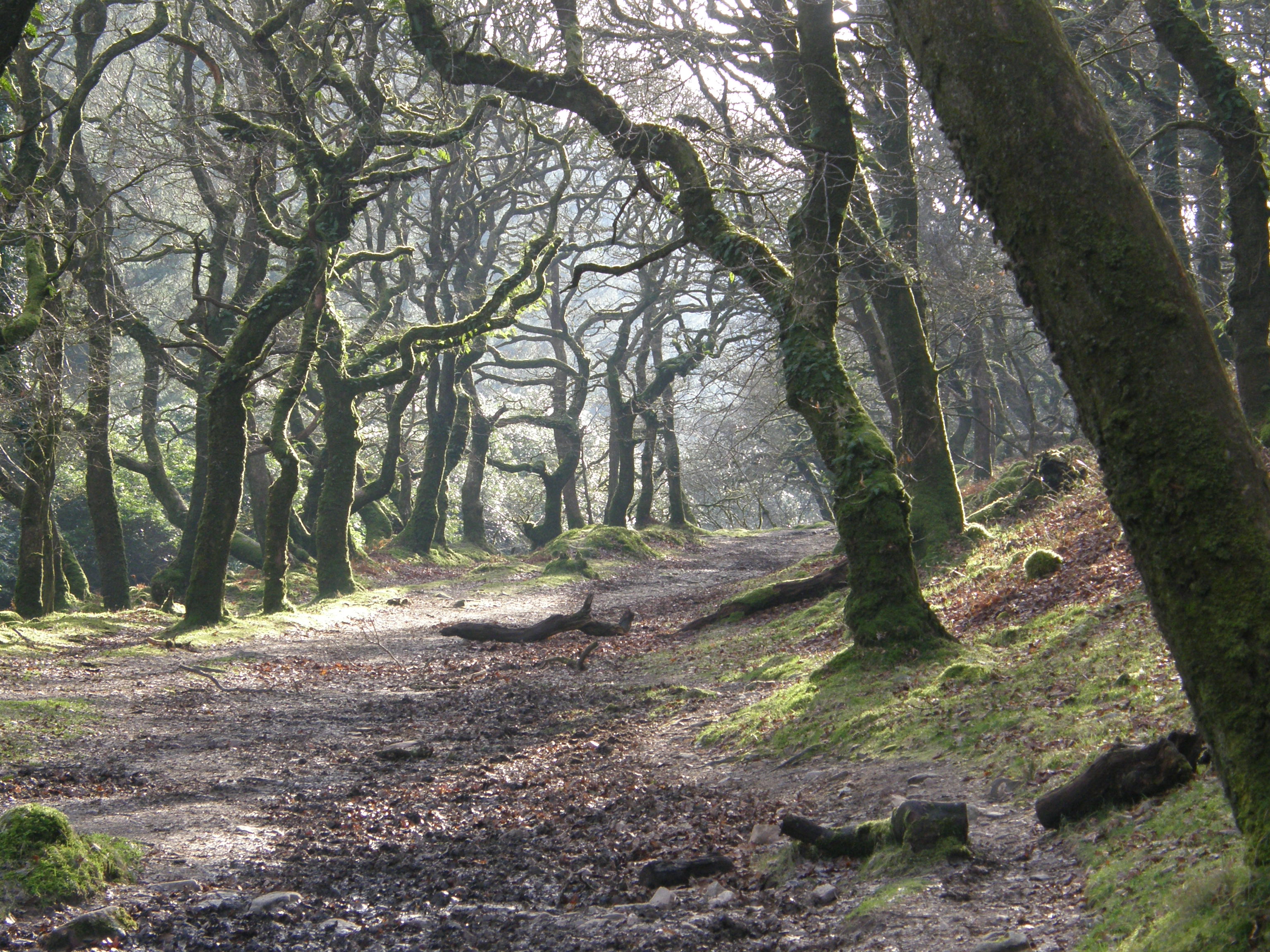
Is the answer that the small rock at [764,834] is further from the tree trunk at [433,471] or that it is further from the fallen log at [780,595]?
the tree trunk at [433,471]

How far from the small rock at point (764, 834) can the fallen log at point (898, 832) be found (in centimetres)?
22

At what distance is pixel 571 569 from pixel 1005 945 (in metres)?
21.2

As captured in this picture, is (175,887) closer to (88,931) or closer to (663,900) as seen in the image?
(88,931)

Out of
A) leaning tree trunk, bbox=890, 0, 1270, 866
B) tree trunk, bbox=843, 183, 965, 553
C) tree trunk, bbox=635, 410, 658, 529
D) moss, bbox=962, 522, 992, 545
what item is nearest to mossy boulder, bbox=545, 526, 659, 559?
tree trunk, bbox=635, 410, 658, 529

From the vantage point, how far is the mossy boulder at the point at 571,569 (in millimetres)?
23781

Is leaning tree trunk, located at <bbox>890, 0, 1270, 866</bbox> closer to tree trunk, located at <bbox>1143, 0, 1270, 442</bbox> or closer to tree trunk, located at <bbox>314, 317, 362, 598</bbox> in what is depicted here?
tree trunk, located at <bbox>1143, 0, 1270, 442</bbox>

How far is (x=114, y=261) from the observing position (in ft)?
59.3

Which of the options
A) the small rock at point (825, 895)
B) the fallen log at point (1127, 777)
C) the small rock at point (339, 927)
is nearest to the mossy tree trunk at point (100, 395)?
the small rock at point (339, 927)

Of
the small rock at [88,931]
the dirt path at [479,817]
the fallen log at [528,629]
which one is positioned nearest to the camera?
the small rock at [88,931]

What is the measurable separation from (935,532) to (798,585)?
212cm

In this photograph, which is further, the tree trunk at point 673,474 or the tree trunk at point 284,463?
the tree trunk at point 673,474

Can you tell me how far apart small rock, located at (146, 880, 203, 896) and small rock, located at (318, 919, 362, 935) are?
0.72m

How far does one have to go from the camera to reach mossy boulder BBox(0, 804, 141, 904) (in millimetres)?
3791

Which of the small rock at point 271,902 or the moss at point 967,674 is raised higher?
the moss at point 967,674
